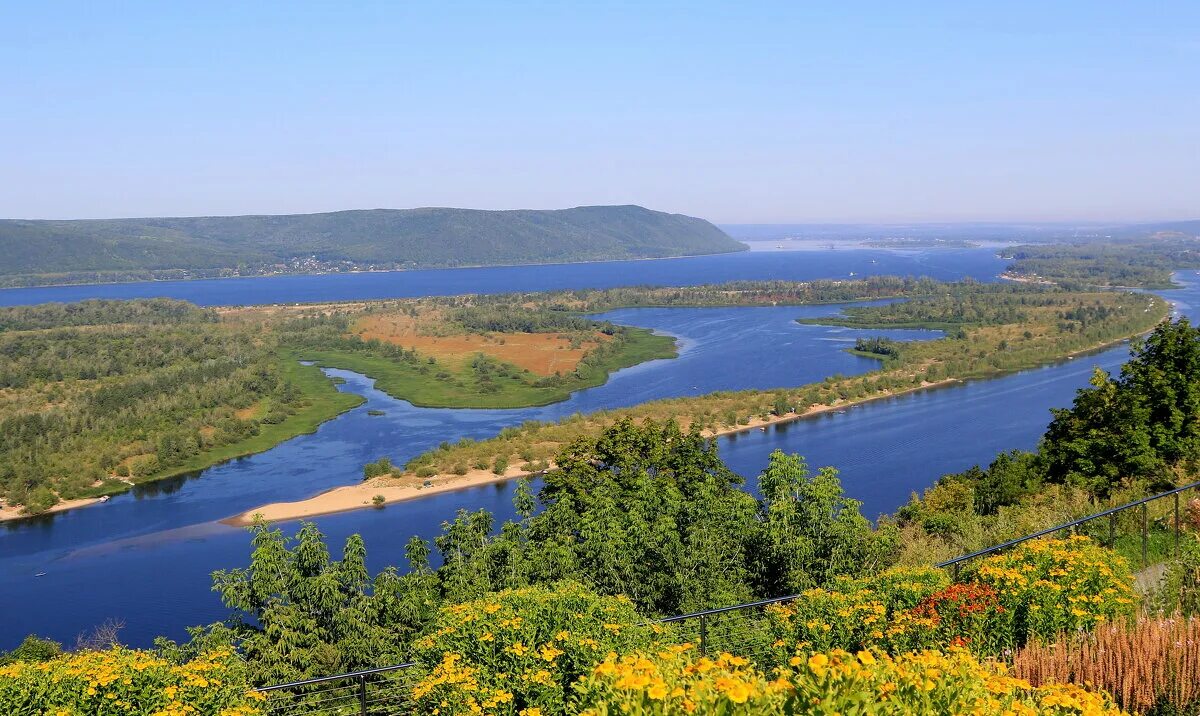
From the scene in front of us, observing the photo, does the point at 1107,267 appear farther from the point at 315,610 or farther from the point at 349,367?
the point at 315,610

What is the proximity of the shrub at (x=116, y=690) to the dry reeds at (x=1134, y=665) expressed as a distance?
15.6ft

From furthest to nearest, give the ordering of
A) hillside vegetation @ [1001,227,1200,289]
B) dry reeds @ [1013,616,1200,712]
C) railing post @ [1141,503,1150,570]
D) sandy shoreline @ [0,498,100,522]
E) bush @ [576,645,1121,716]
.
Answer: hillside vegetation @ [1001,227,1200,289], sandy shoreline @ [0,498,100,522], railing post @ [1141,503,1150,570], dry reeds @ [1013,616,1200,712], bush @ [576,645,1121,716]

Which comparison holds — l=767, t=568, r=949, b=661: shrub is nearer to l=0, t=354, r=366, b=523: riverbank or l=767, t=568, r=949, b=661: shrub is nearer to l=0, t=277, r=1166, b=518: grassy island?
l=0, t=277, r=1166, b=518: grassy island

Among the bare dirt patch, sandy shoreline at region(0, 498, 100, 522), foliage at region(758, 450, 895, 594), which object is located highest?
foliage at region(758, 450, 895, 594)

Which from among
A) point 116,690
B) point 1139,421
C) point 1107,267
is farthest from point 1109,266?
point 116,690

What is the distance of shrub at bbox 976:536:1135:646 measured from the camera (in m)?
5.51

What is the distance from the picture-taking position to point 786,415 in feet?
152

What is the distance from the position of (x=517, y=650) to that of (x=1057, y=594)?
3.46 metres

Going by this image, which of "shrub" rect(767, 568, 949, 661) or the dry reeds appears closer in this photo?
the dry reeds

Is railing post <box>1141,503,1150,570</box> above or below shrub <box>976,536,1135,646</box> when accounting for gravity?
below

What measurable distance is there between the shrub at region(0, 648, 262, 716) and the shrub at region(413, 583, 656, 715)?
1.25 meters

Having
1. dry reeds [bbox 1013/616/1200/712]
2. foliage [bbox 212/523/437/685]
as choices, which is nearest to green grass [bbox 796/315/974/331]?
foliage [bbox 212/523/437/685]

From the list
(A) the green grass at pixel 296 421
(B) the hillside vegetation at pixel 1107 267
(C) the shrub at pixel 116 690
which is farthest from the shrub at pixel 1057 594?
(B) the hillside vegetation at pixel 1107 267

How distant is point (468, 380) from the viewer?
Answer: 60.0 m
